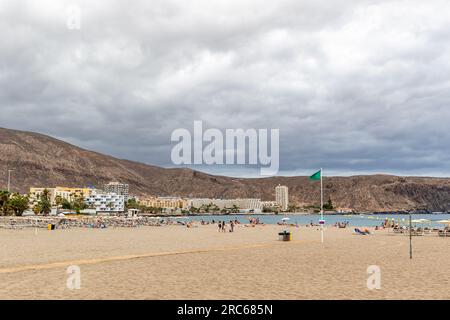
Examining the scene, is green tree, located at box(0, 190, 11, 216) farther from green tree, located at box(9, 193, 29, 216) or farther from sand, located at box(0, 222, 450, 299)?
sand, located at box(0, 222, 450, 299)

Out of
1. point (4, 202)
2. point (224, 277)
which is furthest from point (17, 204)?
point (224, 277)

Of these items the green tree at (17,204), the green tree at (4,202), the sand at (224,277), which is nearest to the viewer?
the sand at (224,277)

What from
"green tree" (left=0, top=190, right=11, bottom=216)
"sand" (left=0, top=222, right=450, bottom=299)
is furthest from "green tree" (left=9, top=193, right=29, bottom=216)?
"sand" (left=0, top=222, right=450, bottom=299)

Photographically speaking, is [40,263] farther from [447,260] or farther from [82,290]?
[447,260]

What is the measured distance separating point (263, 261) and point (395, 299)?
8618mm

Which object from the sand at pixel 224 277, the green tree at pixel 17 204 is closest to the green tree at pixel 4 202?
the green tree at pixel 17 204

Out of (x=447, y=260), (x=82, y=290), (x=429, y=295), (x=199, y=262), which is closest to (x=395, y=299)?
(x=429, y=295)

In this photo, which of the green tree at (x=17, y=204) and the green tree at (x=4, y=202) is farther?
the green tree at (x=17, y=204)

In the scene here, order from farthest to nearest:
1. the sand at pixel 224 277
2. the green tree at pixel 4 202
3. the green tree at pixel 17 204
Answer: the green tree at pixel 17 204, the green tree at pixel 4 202, the sand at pixel 224 277

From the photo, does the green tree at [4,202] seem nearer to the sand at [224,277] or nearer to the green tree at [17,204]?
the green tree at [17,204]

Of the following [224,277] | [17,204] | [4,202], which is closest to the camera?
[224,277]

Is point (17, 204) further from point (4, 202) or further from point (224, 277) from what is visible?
point (224, 277)
